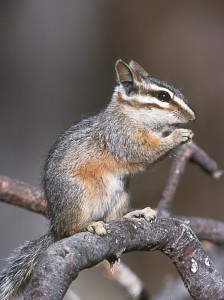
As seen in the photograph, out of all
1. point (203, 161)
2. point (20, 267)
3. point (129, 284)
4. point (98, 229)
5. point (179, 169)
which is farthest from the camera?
point (203, 161)

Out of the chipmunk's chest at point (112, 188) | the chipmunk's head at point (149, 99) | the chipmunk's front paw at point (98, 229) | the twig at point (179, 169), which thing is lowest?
the twig at point (179, 169)

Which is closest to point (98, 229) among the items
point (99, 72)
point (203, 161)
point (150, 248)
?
point (150, 248)

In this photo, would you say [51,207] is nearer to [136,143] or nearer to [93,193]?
[93,193]

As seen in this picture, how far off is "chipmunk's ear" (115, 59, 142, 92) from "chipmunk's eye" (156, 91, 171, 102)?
10 centimetres

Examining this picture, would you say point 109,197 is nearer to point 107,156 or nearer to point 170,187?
point 107,156

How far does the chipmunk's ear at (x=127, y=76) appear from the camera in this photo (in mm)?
2176

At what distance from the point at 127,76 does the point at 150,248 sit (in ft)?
2.14

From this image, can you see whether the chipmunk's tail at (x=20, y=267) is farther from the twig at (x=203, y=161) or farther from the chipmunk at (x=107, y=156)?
the twig at (x=203, y=161)

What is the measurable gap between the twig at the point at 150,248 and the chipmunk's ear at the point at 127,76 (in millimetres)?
544

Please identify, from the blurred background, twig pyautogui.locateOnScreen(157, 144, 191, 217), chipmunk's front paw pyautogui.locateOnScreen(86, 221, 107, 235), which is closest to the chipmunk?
chipmunk's front paw pyautogui.locateOnScreen(86, 221, 107, 235)

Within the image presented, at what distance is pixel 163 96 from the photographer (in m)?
2.09

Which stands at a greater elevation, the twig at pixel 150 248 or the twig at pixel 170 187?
the twig at pixel 150 248

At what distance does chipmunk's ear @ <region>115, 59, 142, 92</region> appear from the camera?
2.18m

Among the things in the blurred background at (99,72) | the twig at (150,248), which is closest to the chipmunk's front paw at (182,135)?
the twig at (150,248)
